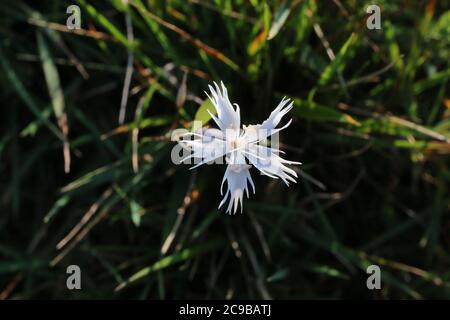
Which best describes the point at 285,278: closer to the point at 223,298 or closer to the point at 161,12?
the point at 223,298

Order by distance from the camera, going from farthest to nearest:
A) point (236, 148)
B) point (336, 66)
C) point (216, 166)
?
point (216, 166) < point (336, 66) < point (236, 148)

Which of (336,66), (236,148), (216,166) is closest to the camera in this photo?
(236,148)

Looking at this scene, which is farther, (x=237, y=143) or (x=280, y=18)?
(x=280, y=18)

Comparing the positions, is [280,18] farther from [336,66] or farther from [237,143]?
[237,143]

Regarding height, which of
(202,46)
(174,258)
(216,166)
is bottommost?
(174,258)

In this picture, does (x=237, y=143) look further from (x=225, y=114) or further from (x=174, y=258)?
(x=174, y=258)

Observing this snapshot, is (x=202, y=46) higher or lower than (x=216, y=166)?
higher

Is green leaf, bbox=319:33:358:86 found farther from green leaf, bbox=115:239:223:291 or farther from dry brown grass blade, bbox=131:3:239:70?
green leaf, bbox=115:239:223:291

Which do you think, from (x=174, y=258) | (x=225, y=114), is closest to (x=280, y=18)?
(x=225, y=114)
